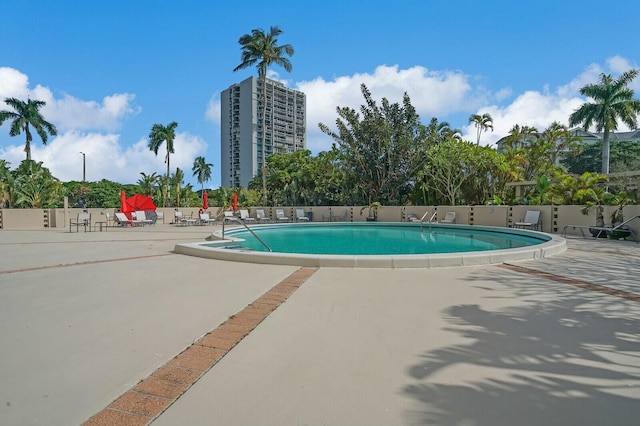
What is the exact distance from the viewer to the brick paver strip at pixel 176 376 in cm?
196

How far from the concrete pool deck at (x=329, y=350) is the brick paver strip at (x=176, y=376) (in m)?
0.01

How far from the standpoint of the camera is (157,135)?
118 ft

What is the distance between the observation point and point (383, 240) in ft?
42.1

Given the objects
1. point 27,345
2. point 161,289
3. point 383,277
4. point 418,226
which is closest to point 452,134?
point 418,226

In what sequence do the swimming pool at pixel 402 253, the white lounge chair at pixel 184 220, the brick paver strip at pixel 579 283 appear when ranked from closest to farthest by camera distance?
the brick paver strip at pixel 579 283, the swimming pool at pixel 402 253, the white lounge chair at pixel 184 220

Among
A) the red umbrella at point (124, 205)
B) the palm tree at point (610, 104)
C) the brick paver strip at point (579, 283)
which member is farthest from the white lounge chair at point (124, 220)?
the palm tree at point (610, 104)

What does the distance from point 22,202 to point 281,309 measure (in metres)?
25.3

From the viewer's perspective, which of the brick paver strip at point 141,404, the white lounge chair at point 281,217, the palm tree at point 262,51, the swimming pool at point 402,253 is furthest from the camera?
the palm tree at point 262,51

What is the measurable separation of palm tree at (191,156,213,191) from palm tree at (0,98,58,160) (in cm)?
3078

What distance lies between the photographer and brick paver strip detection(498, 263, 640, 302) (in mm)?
4551

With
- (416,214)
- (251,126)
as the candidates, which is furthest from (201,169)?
(416,214)

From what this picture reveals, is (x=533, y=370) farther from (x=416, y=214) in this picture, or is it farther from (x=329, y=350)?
(x=416, y=214)

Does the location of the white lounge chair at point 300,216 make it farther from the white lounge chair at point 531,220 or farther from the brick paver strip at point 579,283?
the brick paver strip at point 579,283

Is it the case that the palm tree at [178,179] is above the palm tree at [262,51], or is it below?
below
